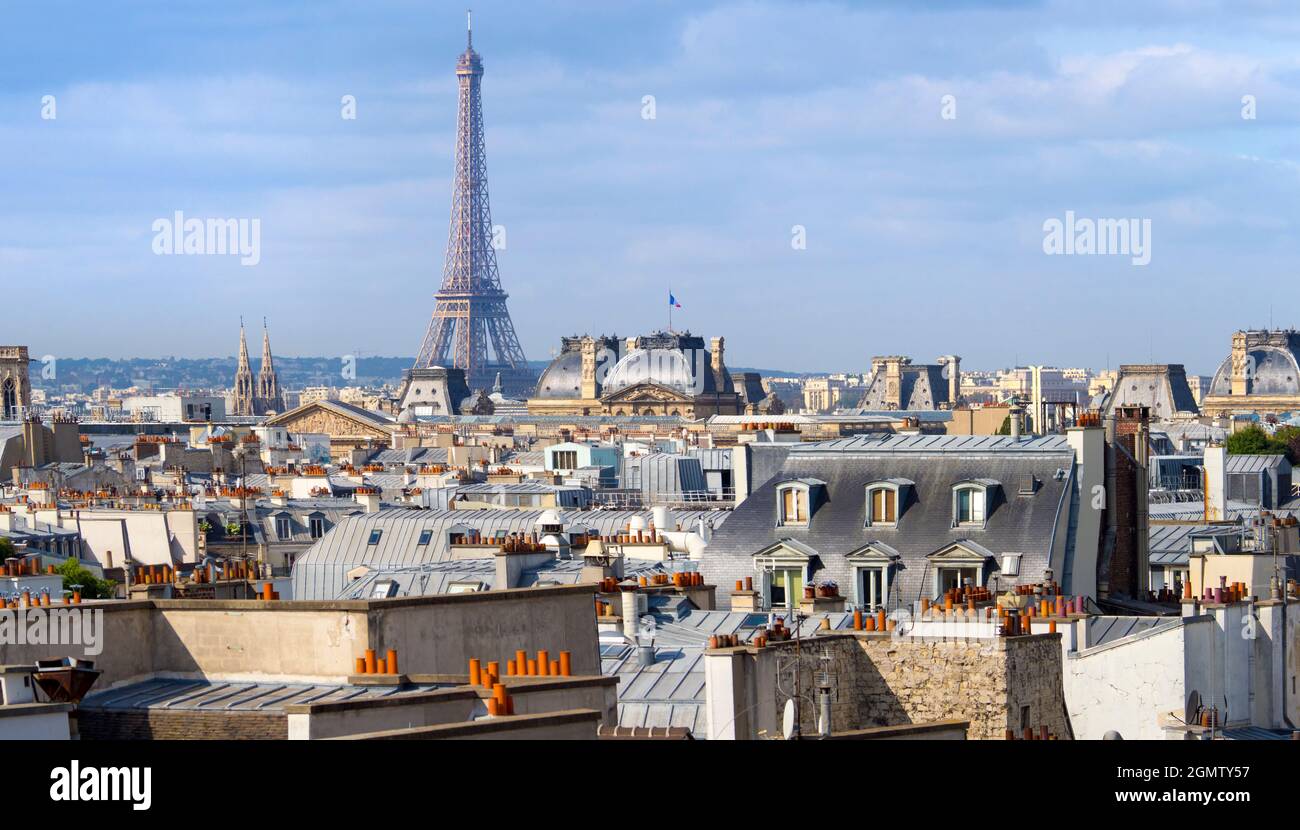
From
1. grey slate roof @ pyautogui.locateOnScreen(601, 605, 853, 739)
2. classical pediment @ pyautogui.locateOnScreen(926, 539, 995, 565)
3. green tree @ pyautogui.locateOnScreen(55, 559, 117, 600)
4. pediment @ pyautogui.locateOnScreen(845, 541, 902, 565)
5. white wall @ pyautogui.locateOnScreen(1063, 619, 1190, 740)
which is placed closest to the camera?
grey slate roof @ pyautogui.locateOnScreen(601, 605, 853, 739)

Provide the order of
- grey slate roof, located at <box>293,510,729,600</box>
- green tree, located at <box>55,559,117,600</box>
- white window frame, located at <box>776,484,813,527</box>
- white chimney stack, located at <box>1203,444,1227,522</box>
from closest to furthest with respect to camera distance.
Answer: white window frame, located at <box>776,484,813,527</box> < green tree, located at <box>55,559,117,600</box> < grey slate roof, located at <box>293,510,729,600</box> < white chimney stack, located at <box>1203,444,1227,522</box>

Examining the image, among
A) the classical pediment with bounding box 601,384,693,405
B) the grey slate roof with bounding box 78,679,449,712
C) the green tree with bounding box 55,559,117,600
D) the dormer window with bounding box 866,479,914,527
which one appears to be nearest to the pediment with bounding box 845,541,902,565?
the dormer window with bounding box 866,479,914,527

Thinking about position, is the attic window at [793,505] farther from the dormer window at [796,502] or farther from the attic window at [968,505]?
the attic window at [968,505]

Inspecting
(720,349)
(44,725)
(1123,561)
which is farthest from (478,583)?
(720,349)

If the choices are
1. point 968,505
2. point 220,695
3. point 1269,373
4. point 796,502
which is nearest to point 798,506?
point 796,502

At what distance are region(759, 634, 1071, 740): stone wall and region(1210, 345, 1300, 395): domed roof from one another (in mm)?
159129

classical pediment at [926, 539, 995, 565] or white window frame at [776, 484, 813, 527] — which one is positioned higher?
white window frame at [776, 484, 813, 527]

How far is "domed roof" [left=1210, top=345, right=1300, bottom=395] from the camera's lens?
172 m

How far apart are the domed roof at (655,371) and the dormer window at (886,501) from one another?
472 ft

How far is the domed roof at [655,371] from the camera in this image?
171 m

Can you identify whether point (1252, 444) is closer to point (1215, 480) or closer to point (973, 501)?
point (1215, 480)

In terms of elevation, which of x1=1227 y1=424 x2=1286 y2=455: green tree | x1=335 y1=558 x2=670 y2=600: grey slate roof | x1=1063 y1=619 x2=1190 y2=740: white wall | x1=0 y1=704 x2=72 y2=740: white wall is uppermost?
x1=0 y1=704 x2=72 y2=740: white wall

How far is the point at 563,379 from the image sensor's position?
595ft

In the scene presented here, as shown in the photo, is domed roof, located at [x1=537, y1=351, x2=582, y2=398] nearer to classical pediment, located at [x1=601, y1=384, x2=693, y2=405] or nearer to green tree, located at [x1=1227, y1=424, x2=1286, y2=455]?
classical pediment, located at [x1=601, y1=384, x2=693, y2=405]
